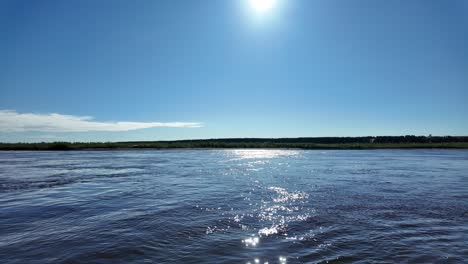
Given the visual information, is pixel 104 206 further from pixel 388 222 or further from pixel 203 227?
pixel 388 222

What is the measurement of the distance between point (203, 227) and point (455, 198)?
9671 mm

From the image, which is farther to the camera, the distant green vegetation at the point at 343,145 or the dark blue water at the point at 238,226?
the distant green vegetation at the point at 343,145

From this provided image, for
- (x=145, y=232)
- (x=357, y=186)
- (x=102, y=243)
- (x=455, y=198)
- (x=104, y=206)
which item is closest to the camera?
(x=102, y=243)

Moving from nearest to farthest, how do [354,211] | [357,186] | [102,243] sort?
[102,243] < [354,211] < [357,186]

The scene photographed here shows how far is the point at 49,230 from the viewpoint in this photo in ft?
22.9

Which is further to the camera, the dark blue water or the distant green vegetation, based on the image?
the distant green vegetation

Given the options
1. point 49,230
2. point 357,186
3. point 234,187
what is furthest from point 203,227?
point 357,186

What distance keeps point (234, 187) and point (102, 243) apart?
813 cm

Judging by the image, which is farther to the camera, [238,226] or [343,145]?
→ [343,145]

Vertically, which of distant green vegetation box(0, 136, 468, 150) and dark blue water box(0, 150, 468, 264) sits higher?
distant green vegetation box(0, 136, 468, 150)

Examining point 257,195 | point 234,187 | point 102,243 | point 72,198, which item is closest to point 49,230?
point 102,243

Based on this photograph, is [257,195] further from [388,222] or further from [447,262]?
[447,262]

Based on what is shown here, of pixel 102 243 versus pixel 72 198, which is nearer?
pixel 102 243

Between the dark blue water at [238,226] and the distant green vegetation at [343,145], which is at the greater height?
the distant green vegetation at [343,145]
